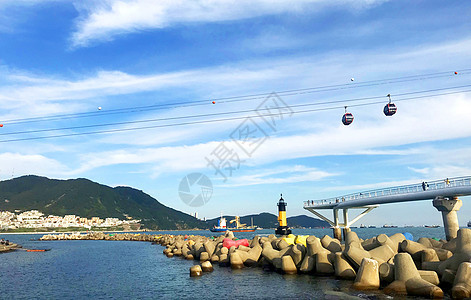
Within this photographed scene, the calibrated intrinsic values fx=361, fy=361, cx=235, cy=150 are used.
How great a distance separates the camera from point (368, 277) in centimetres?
1912

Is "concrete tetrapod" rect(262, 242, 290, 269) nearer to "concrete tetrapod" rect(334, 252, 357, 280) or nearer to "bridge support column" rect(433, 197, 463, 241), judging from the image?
"concrete tetrapod" rect(334, 252, 357, 280)

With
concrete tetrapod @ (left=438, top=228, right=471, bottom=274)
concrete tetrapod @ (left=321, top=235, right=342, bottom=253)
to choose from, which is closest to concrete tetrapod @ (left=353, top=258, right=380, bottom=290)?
concrete tetrapod @ (left=438, top=228, right=471, bottom=274)

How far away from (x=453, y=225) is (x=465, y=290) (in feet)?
92.5

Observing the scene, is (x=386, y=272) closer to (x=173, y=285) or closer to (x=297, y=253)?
(x=297, y=253)

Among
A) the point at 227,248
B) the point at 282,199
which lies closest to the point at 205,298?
the point at 227,248

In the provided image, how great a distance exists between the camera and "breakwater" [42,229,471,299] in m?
17.7

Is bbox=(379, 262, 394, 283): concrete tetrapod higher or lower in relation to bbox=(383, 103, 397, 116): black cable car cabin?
lower

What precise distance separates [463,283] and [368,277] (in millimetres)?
4325

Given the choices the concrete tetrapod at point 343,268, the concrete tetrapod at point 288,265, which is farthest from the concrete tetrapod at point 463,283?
the concrete tetrapod at point 288,265

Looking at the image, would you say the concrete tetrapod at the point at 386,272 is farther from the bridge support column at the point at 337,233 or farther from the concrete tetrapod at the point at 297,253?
the bridge support column at the point at 337,233

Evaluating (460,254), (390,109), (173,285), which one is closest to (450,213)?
(390,109)

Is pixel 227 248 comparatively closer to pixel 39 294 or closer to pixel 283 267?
pixel 283 267

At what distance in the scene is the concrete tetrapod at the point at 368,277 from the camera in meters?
19.0

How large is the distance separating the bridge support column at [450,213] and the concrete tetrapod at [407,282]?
89.6ft
